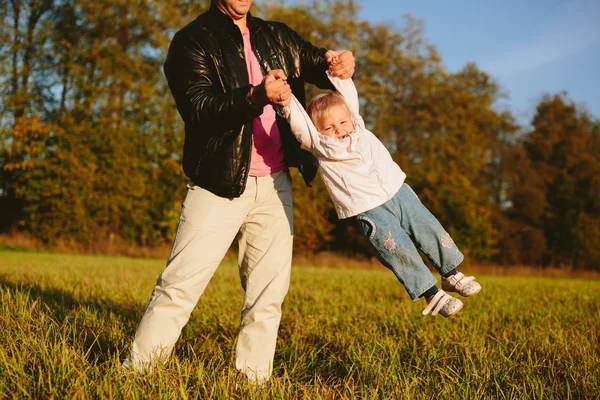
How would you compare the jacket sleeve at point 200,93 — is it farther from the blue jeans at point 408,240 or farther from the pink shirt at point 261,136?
the blue jeans at point 408,240

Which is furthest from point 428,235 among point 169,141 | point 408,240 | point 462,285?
point 169,141

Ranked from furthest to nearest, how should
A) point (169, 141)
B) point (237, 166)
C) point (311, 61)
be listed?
point (169, 141) → point (311, 61) → point (237, 166)

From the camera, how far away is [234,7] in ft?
10.6

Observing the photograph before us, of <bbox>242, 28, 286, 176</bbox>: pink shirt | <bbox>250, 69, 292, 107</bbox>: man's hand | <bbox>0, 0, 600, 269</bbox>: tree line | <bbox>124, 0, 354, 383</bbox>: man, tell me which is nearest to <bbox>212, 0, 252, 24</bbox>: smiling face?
<bbox>124, 0, 354, 383</bbox>: man

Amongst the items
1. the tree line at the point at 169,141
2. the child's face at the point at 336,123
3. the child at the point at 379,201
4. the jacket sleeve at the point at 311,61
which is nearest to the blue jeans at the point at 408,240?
the child at the point at 379,201

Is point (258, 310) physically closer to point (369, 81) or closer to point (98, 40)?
point (98, 40)

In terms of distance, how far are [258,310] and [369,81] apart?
2665 centimetres

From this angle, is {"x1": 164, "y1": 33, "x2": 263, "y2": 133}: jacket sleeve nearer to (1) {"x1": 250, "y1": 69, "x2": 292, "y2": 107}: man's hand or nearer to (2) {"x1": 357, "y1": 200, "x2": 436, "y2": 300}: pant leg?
(1) {"x1": 250, "y1": 69, "x2": 292, "y2": 107}: man's hand

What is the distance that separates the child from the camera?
3.24m

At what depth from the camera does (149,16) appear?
24.3m

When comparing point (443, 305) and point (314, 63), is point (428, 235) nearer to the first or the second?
point (443, 305)

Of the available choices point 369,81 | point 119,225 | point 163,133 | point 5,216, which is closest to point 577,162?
point 369,81

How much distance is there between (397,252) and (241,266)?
3.23ft

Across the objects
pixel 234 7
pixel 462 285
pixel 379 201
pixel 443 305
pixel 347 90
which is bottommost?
pixel 443 305
